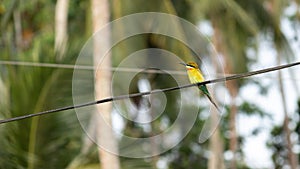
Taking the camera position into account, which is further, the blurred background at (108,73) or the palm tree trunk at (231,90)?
the palm tree trunk at (231,90)

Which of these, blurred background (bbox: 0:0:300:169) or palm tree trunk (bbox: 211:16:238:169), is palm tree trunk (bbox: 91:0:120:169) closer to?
blurred background (bbox: 0:0:300:169)

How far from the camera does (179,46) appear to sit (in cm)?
1436

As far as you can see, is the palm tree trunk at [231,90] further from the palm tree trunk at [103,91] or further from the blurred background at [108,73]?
the palm tree trunk at [103,91]

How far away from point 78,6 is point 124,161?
34.3 feet

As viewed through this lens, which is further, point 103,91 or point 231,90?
point 231,90

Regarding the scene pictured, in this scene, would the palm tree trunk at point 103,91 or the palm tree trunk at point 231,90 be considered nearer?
the palm tree trunk at point 103,91

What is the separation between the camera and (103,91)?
11.1 meters

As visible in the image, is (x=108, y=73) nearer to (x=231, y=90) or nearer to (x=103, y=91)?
(x=103, y=91)

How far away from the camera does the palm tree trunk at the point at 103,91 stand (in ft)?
34.7

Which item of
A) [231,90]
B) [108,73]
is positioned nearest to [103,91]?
[108,73]

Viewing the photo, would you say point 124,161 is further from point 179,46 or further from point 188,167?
point 188,167

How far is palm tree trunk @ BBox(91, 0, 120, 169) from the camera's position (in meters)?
10.6

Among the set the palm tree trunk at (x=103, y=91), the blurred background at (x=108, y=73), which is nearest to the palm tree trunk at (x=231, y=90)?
the blurred background at (x=108, y=73)

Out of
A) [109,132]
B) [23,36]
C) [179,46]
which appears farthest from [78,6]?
[109,132]
